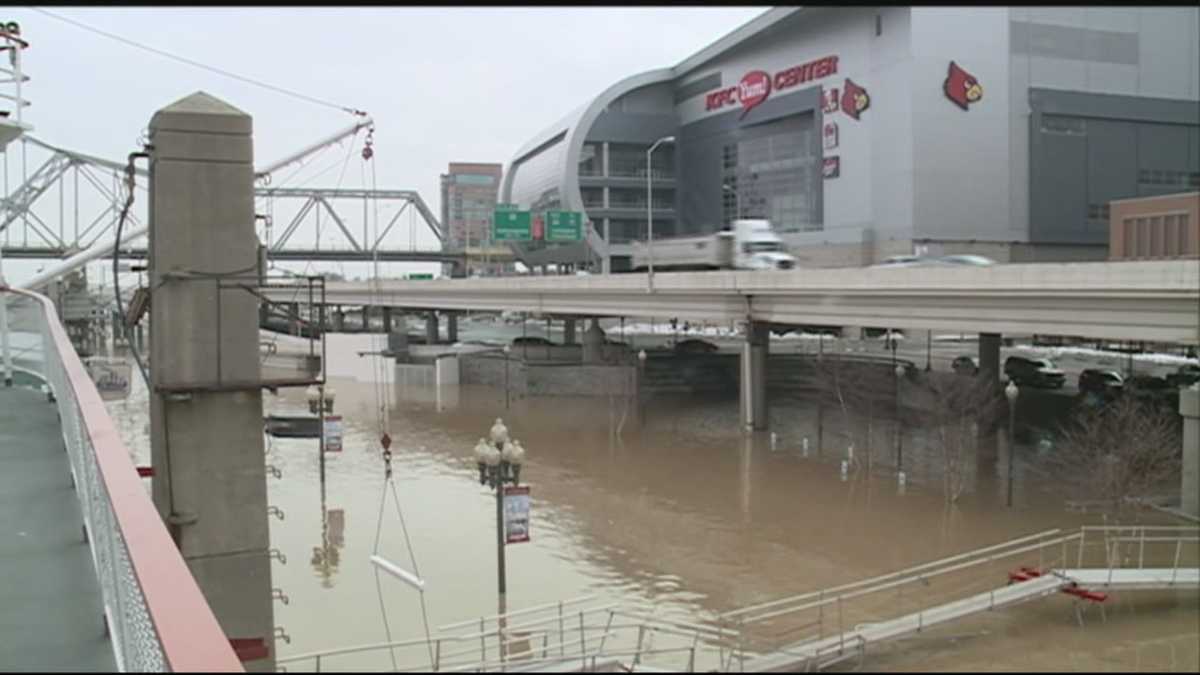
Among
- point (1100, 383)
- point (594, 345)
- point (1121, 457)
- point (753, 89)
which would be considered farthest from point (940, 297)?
point (753, 89)

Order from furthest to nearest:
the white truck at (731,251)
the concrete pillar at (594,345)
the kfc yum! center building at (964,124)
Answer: the kfc yum! center building at (964,124) → the concrete pillar at (594,345) → the white truck at (731,251)

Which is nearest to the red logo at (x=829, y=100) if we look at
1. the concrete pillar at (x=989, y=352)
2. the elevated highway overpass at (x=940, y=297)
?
the elevated highway overpass at (x=940, y=297)

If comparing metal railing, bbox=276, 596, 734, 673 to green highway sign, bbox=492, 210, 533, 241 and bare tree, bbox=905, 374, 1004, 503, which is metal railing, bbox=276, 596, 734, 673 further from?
green highway sign, bbox=492, 210, 533, 241

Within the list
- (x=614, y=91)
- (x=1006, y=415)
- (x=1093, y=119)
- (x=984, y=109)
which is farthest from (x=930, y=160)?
(x=614, y=91)

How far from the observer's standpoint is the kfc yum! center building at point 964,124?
6650 centimetres

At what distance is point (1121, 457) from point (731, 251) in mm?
30961

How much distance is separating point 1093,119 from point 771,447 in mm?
48543

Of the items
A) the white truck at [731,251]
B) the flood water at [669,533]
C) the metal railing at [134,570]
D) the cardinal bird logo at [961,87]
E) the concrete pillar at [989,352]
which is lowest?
the flood water at [669,533]

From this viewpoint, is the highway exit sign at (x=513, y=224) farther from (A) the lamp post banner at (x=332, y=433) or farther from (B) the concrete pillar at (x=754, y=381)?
(A) the lamp post banner at (x=332, y=433)

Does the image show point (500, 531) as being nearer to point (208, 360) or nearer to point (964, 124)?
point (208, 360)

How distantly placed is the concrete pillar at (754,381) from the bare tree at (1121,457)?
10437 mm

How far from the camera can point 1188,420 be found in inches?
869

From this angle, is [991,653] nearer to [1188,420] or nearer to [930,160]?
[1188,420]

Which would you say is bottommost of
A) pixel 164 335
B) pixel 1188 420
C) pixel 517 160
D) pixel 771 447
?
pixel 771 447
